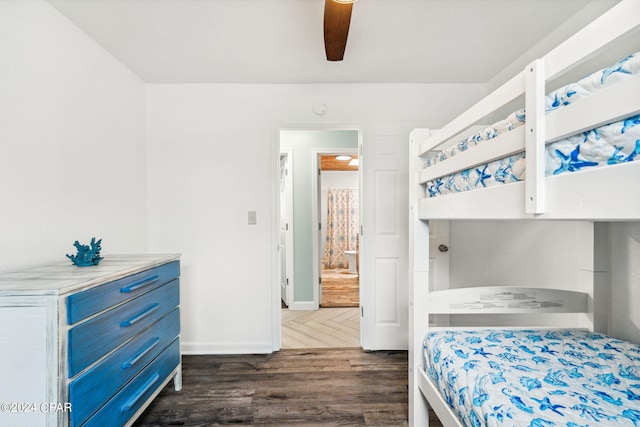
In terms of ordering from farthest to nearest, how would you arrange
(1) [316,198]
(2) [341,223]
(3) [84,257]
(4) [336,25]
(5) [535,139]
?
(2) [341,223] < (1) [316,198] < (3) [84,257] < (4) [336,25] < (5) [535,139]

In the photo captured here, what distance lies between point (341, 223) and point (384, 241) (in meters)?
3.95

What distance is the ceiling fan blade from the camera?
1.30 metres

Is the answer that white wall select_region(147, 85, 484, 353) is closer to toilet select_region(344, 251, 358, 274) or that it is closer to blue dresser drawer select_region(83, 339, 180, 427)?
blue dresser drawer select_region(83, 339, 180, 427)

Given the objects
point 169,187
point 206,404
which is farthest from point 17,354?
point 169,187

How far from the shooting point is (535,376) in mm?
1073

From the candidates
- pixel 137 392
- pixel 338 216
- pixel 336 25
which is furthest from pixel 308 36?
pixel 338 216

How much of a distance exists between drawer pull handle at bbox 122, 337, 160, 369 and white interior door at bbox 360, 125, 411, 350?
160 centimetres

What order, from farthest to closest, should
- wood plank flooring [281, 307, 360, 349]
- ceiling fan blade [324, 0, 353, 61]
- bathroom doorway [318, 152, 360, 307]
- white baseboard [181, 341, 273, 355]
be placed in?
1. bathroom doorway [318, 152, 360, 307]
2. wood plank flooring [281, 307, 360, 349]
3. white baseboard [181, 341, 273, 355]
4. ceiling fan blade [324, 0, 353, 61]

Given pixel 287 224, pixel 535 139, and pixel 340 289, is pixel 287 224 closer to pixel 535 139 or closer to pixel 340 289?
pixel 340 289

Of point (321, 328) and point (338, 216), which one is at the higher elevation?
point (338, 216)

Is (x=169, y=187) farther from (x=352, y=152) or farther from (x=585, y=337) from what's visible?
(x=585, y=337)

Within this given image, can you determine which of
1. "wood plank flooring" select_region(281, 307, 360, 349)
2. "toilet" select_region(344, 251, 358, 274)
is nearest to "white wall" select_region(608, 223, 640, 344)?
"wood plank flooring" select_region(281, 307, 360, 349)

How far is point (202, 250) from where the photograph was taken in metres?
2.63

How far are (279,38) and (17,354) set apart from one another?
2.03 metres
